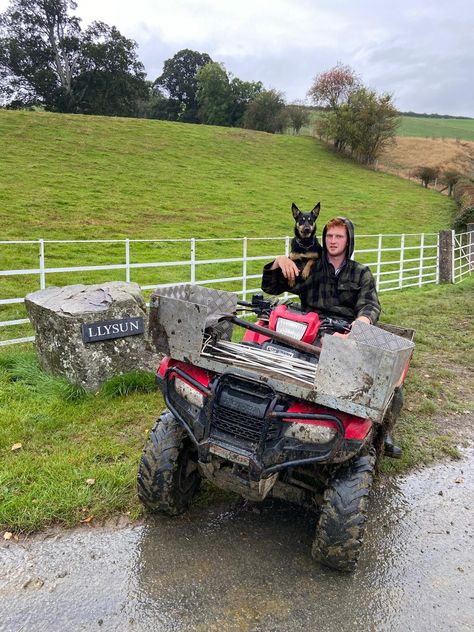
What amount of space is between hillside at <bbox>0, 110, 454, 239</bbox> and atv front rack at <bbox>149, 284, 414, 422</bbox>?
462 inches

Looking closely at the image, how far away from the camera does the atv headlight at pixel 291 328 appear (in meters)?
3.31

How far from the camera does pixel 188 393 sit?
9.30 feet

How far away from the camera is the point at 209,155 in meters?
32.1

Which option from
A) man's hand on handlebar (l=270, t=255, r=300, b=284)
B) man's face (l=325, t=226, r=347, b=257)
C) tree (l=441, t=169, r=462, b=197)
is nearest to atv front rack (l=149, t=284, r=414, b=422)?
man's hand on handlebar (l=270, t=255, r=300, b=284)

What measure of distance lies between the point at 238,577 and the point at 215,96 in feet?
182

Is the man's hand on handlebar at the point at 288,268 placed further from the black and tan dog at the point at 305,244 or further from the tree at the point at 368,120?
the tree at the point at 368,120

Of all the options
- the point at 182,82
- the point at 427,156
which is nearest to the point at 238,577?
the point at 427,156

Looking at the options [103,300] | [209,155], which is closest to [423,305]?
[103,300]

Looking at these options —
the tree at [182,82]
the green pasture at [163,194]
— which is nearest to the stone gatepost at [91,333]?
the green pasture at [163,194]

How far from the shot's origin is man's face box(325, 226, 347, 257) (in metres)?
3.81

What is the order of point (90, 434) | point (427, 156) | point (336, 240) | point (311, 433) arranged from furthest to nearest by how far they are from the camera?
point (427, 156)
point (90, 434)
point (336, 240)
point (311, 433)

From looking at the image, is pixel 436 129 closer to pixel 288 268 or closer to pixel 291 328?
pixel 288 268

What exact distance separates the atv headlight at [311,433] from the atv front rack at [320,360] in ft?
0.46

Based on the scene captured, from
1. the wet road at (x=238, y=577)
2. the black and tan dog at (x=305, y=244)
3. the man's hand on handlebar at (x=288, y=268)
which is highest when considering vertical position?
the black and tan dog at (x=305, y=244)
